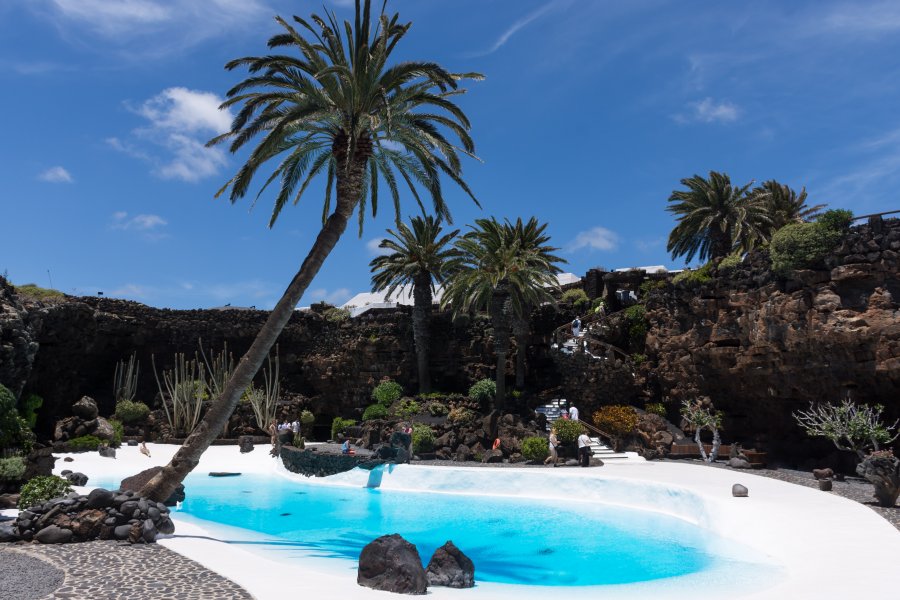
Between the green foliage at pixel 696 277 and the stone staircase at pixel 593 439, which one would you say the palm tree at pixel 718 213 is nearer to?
the green foliage at pixel 696 277

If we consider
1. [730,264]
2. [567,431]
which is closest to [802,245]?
[730,264]

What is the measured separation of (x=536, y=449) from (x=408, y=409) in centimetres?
948

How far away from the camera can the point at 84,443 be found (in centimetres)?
2816

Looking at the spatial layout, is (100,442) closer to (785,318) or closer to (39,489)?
(39,489)

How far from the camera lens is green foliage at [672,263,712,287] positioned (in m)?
26.0

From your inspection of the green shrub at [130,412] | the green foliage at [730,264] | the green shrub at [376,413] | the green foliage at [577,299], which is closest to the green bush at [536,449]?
the green foliage at [730,264]

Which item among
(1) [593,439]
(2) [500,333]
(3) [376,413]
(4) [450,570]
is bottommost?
(4) [450,570]

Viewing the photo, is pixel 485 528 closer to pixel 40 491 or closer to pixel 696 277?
pixel 40 491

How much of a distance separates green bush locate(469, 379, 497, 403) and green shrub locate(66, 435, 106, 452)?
58.0 feet

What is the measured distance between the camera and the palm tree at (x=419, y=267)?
1344 inches

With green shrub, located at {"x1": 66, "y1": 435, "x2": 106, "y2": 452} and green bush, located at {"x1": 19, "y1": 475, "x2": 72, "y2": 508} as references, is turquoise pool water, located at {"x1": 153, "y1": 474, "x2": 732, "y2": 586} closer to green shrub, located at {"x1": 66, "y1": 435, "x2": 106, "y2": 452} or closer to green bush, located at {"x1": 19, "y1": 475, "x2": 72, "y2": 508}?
green bush, located at {"x1": 19, "y1": 475, "x2": 72, "y2": 508}

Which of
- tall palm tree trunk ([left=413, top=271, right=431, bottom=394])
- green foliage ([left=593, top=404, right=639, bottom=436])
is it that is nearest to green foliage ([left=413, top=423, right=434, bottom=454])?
green foliage ([left=593, top=404, right=639, bottom=436])

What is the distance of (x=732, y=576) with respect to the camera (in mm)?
9969

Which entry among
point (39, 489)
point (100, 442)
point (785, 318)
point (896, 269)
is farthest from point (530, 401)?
point (39, 489)
